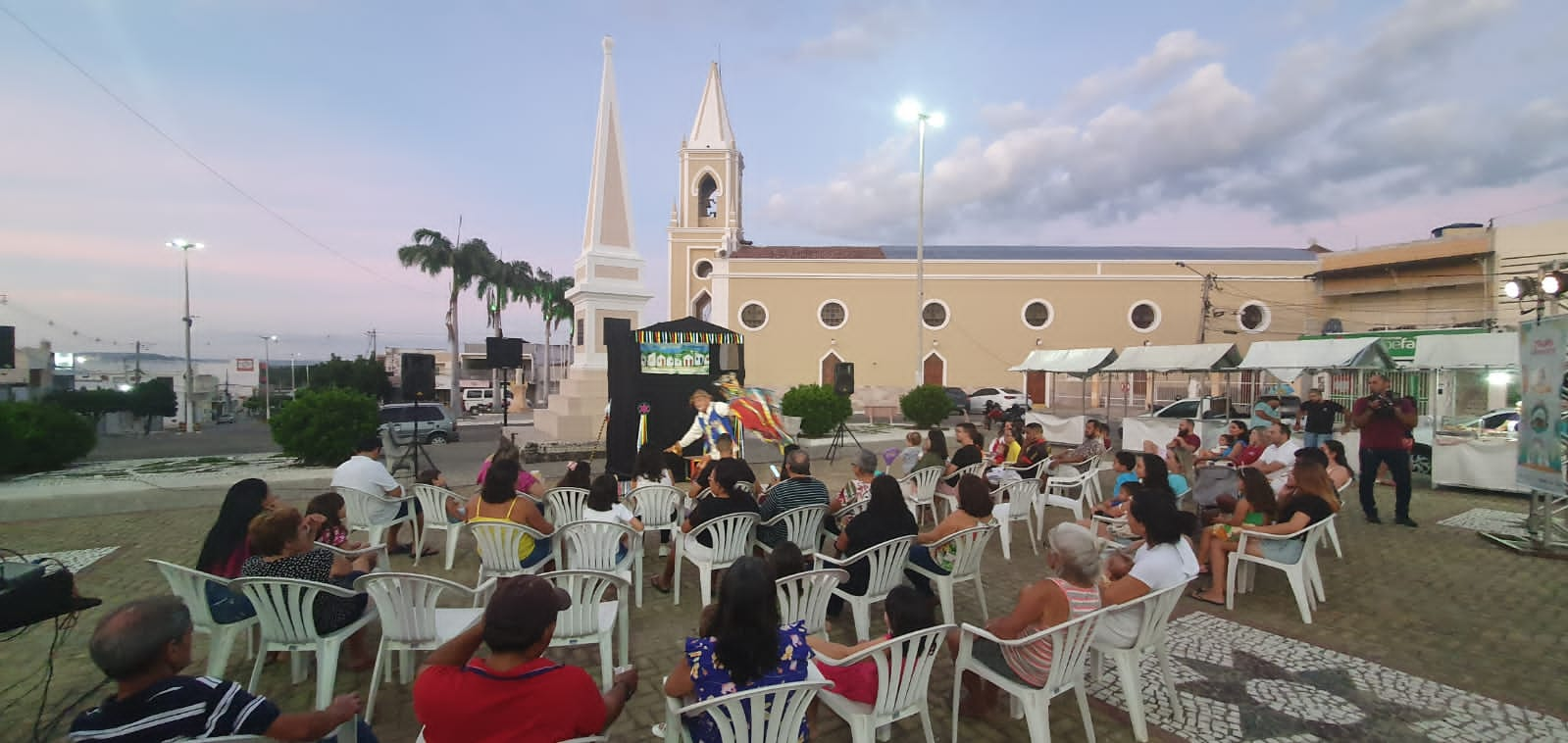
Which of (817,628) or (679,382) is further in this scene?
(679,382)

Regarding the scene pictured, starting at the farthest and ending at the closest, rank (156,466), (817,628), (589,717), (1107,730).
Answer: (156,466)
(817,628)
(1107,730)
(589,717)

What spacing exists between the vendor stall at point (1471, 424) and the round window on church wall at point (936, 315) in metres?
17.3

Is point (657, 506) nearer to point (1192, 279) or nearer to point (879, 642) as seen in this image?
point (879, 642)

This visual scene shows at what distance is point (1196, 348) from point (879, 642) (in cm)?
1291

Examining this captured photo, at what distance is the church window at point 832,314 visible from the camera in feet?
95.0

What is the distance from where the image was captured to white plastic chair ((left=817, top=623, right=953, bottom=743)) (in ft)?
7.73

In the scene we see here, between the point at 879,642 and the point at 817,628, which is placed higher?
the point at 879,642

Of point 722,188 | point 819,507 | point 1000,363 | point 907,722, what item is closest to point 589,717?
point 907,722

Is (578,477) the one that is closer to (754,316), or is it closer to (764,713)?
(764,713)

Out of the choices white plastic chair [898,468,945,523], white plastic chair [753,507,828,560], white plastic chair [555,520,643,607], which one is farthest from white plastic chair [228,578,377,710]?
white plastic chair [898,468,945,523]

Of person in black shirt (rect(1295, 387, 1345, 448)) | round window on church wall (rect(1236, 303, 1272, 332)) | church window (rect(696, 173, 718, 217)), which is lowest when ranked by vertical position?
person in black shirt (rect(1295, 387, 1345, 448))

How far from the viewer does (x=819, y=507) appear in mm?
4488

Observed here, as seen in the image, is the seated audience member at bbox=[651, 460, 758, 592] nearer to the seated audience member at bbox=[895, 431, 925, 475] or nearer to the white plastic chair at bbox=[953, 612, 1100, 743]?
the white plastic chair at bbox=[953, 612, 1100, 743]

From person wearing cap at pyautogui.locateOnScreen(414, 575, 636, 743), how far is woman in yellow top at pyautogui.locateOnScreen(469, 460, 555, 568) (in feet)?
7.14
